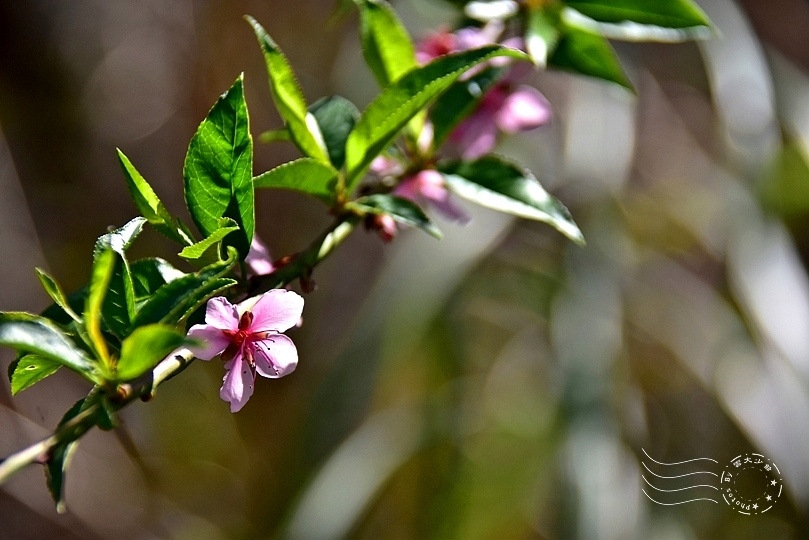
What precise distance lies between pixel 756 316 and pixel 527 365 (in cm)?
74

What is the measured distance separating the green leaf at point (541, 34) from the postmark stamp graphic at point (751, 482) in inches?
35.7

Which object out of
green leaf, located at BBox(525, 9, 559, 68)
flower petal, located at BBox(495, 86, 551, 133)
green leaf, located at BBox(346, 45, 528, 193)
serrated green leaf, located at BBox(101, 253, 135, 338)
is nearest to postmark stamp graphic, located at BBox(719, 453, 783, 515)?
flower petal, located at BBox(495, 86, 551, 133)

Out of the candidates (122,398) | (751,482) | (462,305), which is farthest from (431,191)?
(462,305)

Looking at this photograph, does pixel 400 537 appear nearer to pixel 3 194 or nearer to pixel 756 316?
pixel 756 316

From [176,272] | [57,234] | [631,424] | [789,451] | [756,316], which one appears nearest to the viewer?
[176,272]

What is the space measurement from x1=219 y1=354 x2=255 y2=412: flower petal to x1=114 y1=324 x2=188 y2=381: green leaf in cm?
7

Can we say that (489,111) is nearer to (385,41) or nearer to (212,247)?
(385,41)

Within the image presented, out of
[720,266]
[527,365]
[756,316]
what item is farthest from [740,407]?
[720,266]

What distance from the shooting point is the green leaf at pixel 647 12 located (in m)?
0.57

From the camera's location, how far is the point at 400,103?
456 millimetres

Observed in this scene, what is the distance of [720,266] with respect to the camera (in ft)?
7.28

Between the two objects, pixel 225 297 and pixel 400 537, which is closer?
pixel 225 297

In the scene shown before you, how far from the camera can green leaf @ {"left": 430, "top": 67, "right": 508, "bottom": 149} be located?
0.54 meters

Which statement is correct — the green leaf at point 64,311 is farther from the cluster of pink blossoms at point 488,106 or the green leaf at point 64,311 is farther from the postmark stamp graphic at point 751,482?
the postmark stamp graphic at point 751,482
